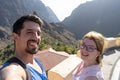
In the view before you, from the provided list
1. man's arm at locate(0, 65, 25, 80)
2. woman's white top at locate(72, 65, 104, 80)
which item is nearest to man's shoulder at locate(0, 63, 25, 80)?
man's arm at locate(0, 65, 25, 80)

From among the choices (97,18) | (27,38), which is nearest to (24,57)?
(27,38)

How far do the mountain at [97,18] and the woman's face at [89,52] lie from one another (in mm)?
126423

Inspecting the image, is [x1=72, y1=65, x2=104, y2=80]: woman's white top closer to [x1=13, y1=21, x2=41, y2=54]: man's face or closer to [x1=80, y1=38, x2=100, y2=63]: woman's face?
[x1=80, y1=38, x2=100, y2=63]: woman's face

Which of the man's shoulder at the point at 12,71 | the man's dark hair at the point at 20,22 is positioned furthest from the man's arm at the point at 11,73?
the man's dark hair at the point at 20,22

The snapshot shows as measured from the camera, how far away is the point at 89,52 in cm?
368

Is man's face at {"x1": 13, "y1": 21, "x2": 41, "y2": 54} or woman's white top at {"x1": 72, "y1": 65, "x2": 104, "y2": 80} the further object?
woman's white top at {"x1": 72, "y1": 65, "x2": 104, "y2": 80}

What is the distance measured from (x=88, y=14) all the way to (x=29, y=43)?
150 m

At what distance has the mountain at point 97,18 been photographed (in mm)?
133125

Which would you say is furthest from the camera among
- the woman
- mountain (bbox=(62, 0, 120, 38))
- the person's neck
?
mountain (bbox=(62, 0, 120, 38))

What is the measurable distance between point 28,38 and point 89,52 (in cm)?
119

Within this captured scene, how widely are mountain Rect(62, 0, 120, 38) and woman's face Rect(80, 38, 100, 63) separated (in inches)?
4977

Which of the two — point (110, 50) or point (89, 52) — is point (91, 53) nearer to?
point (89, 52)

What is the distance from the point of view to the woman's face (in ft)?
12.0

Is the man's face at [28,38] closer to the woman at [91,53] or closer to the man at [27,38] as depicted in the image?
the man at [27,38]
